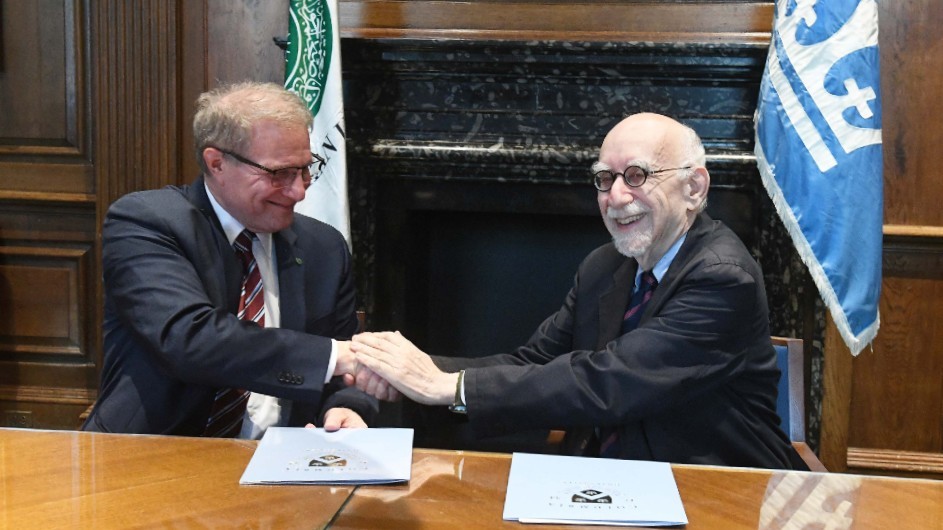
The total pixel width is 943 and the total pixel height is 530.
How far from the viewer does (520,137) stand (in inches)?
146

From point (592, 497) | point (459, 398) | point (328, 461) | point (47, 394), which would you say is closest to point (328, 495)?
point (328, 461)

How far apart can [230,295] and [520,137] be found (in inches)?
68.2

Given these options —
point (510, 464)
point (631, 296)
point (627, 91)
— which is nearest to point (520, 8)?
point (627, 91)

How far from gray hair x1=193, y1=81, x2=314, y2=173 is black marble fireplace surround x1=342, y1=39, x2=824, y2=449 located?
4.47ft

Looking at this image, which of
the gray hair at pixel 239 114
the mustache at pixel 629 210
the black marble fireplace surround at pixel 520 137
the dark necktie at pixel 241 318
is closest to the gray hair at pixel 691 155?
the mustache at pixel 629 210

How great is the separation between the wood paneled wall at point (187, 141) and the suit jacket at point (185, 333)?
1.78m

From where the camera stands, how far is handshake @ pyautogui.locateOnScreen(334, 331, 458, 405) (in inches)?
82.4

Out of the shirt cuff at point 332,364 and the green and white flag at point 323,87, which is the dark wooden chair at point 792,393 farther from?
the green and white flag at point 323,87

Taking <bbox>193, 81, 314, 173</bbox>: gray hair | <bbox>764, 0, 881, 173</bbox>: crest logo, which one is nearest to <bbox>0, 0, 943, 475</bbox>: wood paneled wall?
<bbox>764, 0, 881, 173</bbox>: crest logo

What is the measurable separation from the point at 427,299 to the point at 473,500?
2.76m

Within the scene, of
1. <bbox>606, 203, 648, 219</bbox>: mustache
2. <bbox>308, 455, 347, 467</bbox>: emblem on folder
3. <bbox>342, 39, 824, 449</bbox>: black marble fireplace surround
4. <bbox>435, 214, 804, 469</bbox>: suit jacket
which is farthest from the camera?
<bbox>342, 39, 824, 449</bbox>: black marble fireplace surround

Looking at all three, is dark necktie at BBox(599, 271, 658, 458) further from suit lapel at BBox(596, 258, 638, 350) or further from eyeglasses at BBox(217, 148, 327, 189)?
eyeglasses at BBox(217, 148, 327, 189)

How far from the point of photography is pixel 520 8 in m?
3.85

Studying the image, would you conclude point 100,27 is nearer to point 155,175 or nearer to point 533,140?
point 155,175
